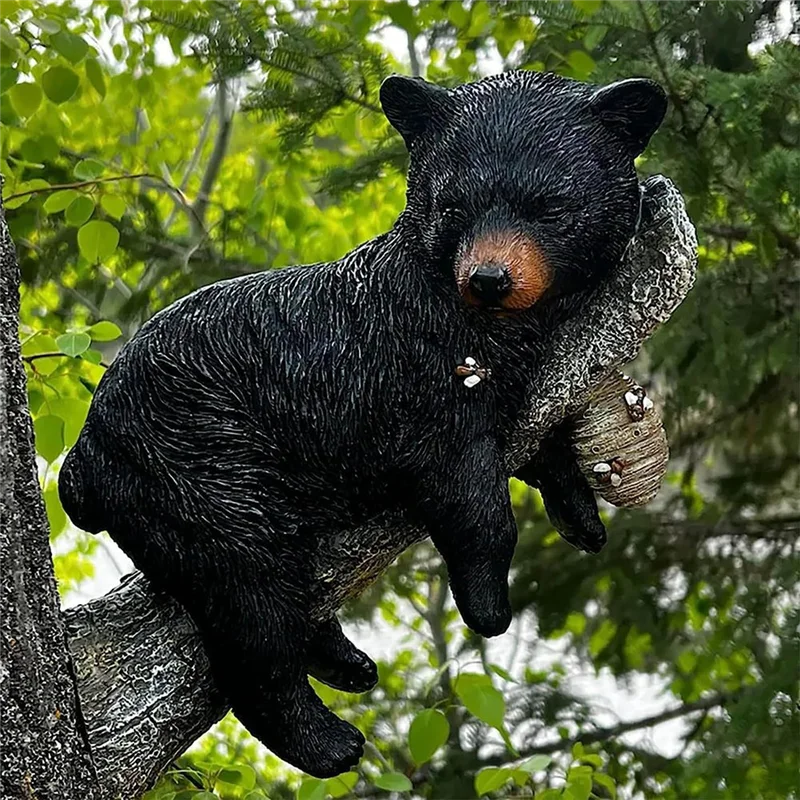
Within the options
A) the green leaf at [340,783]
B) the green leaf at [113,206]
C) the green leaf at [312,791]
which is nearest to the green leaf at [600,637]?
the green leaf at [340,783]

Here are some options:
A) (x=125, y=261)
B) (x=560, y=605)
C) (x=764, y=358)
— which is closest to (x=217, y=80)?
(x=125, y=261)

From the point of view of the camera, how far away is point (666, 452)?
3.70 feet

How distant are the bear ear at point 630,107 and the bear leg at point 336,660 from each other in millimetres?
553

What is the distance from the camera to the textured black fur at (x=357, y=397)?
37.6 inches

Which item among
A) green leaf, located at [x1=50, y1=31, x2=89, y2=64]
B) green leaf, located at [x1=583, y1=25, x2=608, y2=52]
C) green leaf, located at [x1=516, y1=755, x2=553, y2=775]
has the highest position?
green leaf, located at [x1=583, y1=25, x2=608, y2=52]

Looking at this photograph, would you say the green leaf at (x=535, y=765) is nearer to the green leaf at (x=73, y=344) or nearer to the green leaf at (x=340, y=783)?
the green leaf at (x=340, y=783)

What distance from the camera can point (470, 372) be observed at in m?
0.97

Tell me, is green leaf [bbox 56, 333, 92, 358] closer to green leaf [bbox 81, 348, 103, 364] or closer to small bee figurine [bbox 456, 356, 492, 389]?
green leaf [bbox 81, 348, 103, 364]

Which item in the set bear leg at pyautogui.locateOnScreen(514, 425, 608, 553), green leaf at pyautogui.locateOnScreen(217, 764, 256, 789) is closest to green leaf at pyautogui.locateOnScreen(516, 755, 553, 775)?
green leaf at pyautogui.locateOnScreen(217, 764, 256, 789)

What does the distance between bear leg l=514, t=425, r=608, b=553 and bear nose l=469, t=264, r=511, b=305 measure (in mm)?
267

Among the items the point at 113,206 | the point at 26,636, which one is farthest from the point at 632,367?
the point at 26,636

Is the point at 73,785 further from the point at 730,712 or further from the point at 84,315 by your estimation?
the point at 84,315

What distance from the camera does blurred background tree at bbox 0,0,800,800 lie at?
1.65 m

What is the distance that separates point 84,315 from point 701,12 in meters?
1.59
